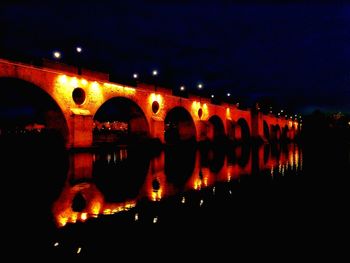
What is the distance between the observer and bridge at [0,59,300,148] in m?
20.3

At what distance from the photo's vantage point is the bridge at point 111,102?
800 inches

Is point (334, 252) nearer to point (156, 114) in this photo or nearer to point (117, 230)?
point (117, 230)

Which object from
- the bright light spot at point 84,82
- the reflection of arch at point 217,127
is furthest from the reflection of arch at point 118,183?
the reflection of arch at point 217,127

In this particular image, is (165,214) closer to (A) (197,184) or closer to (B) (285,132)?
(A) (197,184)

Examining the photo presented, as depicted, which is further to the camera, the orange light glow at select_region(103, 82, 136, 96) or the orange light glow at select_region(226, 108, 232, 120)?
the orange light glow at select_region(226, 108, 232, 120)

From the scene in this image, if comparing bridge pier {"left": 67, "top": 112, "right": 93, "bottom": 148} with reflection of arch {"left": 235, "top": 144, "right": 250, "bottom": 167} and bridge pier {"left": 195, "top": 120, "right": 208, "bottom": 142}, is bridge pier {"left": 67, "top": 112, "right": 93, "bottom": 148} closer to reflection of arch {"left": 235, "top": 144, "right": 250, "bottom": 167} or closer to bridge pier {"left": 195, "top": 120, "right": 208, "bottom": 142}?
reflection of arch {"left": 235, "top": 144, "right": 250, "bottom": 167}

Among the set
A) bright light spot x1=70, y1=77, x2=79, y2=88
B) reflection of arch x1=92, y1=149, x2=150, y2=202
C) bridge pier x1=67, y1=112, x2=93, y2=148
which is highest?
bright light spot x1=70, y1=77, x2=79, y2=88

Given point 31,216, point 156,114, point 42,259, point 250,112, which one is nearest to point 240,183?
point 31,216

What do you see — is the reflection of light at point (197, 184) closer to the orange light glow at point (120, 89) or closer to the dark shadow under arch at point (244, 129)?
the orange light glow at point (120, 89)

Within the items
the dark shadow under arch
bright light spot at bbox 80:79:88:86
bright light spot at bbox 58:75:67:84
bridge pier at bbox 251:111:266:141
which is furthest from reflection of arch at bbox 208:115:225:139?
bright light spot at bbox 58:75:67:84

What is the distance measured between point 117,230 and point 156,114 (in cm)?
2607

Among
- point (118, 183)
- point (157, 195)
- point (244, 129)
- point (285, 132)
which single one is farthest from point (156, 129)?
point (285, 132)

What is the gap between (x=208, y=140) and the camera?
38188 mm

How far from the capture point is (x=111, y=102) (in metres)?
28.8
